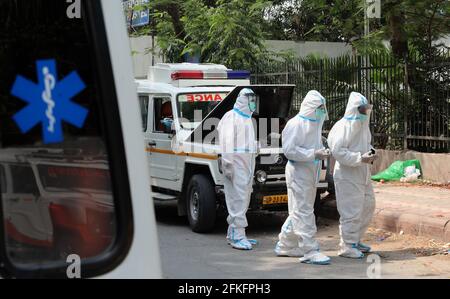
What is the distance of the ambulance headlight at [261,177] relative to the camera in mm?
7887

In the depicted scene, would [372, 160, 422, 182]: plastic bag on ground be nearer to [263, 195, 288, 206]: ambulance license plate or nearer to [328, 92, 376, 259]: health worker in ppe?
[263, 195, 288, 206]: ambulance license plate

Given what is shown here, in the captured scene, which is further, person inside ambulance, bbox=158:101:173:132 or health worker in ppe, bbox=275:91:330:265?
person inside ambulance, bbox=158:101:173:132

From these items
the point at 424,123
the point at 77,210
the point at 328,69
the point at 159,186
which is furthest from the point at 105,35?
the point at 328,69

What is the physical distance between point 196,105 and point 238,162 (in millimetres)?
2061

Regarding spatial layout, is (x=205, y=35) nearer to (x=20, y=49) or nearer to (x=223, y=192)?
(x=223, y=192)

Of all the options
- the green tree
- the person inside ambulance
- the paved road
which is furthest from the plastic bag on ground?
the green tree

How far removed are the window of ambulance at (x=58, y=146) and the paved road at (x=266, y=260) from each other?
4179mm

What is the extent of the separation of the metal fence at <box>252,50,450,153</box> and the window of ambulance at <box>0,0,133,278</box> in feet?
33.1

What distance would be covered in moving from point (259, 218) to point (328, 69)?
5.23 m

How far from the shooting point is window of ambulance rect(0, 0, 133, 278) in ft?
5.80

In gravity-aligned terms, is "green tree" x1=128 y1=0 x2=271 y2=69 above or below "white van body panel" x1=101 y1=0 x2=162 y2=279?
above

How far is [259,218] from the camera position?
31.4 ft

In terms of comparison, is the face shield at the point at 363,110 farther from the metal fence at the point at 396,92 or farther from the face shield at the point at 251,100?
the metal fence at the point at 396,92

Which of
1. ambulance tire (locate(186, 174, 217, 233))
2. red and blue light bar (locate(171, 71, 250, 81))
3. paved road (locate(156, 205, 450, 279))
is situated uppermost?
red and blue light bar (locate(171, 71, 250, 81))
